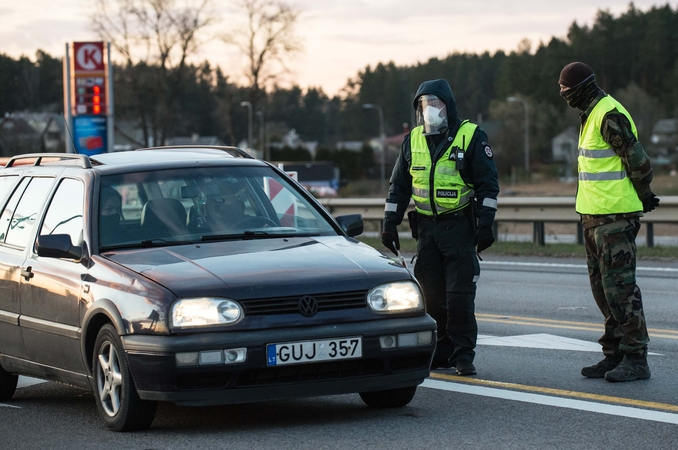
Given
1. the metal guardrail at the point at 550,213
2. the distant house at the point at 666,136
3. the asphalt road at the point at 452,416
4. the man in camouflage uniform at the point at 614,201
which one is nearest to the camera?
the asphalt road at the point at 452,416

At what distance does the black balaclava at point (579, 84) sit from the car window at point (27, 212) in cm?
319

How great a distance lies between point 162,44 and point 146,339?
42702mm

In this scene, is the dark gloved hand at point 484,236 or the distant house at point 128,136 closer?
the dark gloved hand at point 484,236

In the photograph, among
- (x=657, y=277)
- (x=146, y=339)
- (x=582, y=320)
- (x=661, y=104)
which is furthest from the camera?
(x=661, y=104)

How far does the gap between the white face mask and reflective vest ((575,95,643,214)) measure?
2.94ft

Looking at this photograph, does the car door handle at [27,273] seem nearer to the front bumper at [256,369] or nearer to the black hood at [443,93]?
the front bumper at [256,369]

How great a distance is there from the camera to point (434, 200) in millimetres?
7578

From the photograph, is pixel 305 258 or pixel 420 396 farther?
pixel 420 396

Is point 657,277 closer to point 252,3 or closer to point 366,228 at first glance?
point 366,228

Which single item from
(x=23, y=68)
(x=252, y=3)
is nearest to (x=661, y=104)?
(x=23, y=68)

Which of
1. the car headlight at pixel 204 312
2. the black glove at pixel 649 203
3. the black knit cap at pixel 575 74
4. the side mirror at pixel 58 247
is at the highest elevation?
the black knit cap at pixel 575 74

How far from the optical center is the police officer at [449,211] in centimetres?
745

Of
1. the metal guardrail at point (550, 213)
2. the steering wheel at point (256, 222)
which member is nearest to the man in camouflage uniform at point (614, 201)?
the steering wheel at point (256, 222)

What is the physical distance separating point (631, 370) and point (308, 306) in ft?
7.78
